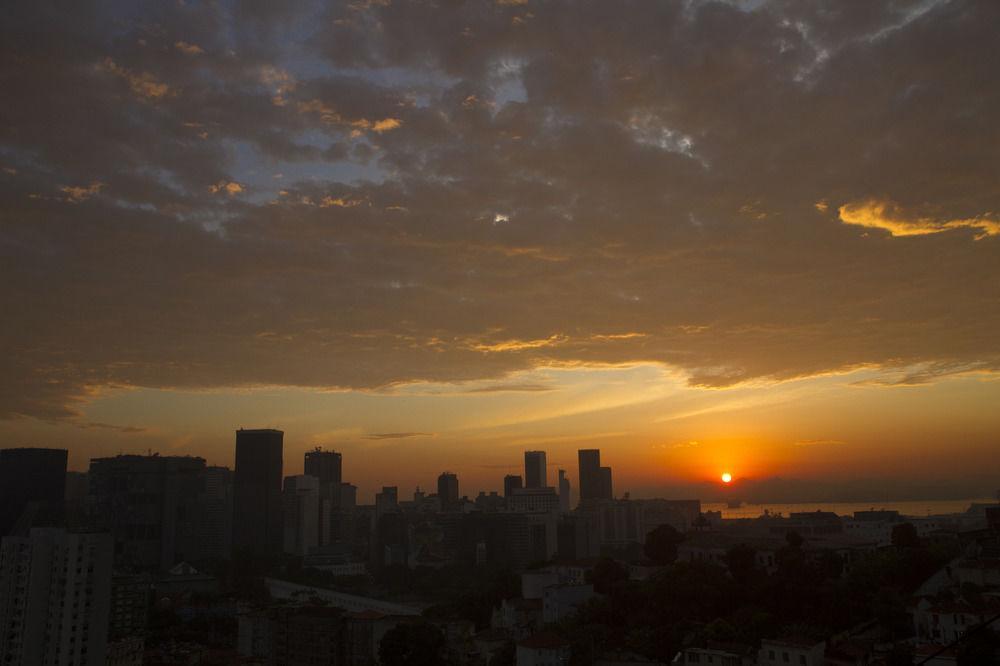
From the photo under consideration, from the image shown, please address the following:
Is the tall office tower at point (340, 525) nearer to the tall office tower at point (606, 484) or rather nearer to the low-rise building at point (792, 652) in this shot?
the tall office tower at point (606, 484)

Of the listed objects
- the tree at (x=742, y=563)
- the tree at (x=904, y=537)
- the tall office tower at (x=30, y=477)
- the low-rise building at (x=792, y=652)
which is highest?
the tall office tower at (x=30, y=477)

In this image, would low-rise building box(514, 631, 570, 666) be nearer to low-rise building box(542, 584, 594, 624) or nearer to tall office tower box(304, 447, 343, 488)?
low-rise building box(542, 584, 594, 624)

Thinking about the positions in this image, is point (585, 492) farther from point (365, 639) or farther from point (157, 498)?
point (365, 639)

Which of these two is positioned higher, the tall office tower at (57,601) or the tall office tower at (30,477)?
the tall office tower at (30,477)

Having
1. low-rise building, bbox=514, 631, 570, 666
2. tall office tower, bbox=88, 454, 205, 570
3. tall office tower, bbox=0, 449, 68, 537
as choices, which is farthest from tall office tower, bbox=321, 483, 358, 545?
low-rise building, bbox=514, 631, 570, 666

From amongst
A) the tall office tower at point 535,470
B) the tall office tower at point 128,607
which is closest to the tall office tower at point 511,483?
the tall office tower at point 535,470

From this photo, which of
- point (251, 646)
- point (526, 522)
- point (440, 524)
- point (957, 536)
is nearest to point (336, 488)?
point (440, 524)

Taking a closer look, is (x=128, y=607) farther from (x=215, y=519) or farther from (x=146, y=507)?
(x=215, y=519)

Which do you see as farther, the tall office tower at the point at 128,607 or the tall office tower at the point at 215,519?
the tall office tower at the point at 215,519
